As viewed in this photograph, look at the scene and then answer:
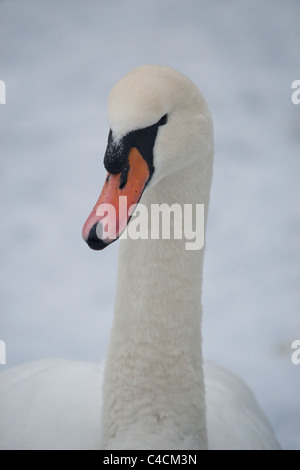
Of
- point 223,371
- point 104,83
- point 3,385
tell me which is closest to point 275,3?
point 104,83

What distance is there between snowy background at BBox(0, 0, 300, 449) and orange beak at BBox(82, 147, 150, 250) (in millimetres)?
1313

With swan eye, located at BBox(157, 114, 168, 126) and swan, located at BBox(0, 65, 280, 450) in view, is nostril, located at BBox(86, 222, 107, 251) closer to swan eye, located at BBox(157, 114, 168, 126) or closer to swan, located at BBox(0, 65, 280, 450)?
swan, located at BBox(0, 65, 280, 450)

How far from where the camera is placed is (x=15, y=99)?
152 inches

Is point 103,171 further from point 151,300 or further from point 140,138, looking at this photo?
point 140,138

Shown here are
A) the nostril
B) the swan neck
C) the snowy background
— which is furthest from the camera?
the snowy background

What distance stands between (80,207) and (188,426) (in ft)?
7.07

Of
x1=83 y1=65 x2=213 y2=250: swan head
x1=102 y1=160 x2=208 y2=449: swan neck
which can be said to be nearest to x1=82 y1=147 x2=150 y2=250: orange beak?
x1=83 y1=65 x2=213 y2=250: swan head

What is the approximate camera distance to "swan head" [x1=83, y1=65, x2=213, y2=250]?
1062mm

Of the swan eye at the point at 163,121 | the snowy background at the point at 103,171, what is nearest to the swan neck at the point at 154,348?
the swan eye at the point at 163,121

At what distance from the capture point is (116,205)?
1068mm

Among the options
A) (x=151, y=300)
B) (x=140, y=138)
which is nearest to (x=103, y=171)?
(x=151, y=300)

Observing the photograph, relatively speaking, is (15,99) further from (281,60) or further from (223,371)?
(223,371)

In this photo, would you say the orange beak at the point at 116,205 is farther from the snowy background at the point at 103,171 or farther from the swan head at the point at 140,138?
the snowy background at the point at 103,171

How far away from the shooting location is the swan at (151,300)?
108 centimetres
